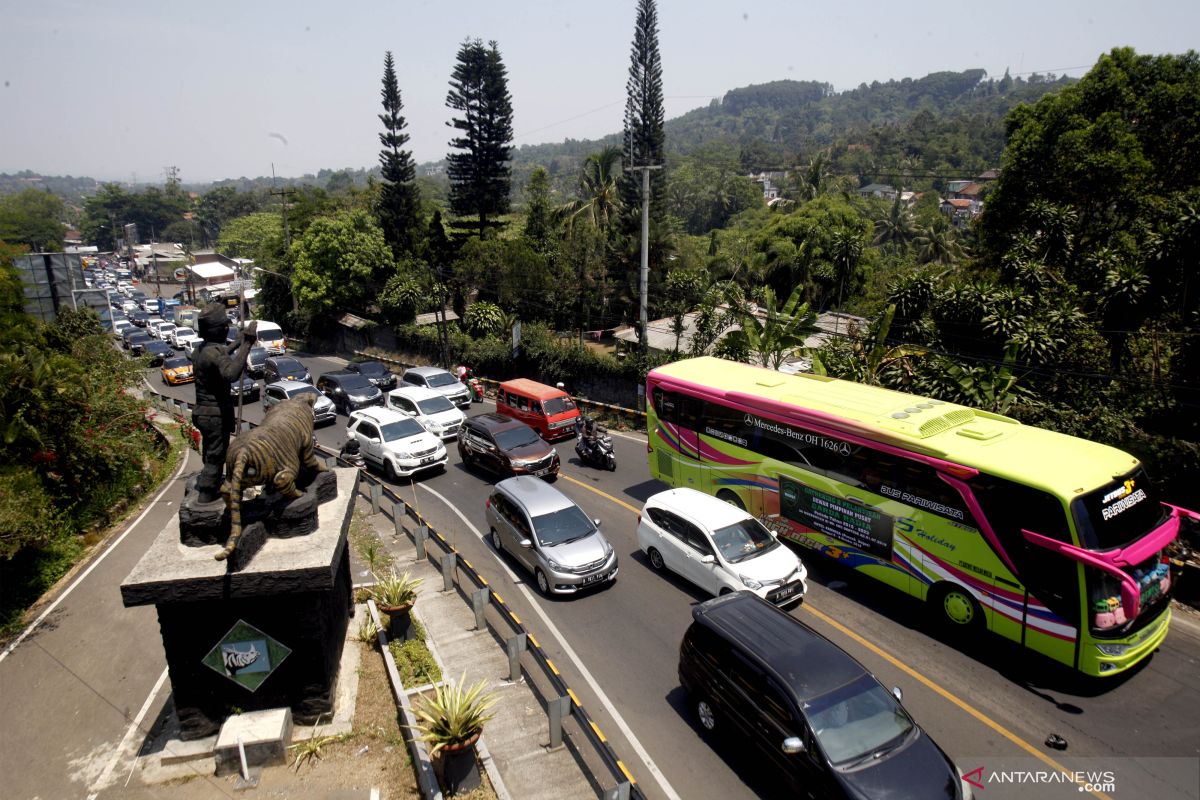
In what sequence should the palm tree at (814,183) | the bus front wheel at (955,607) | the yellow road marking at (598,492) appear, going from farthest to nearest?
the palm tree at (814,183) → the yellow road marking at (598,492) → the bus front wheel at (955,607)

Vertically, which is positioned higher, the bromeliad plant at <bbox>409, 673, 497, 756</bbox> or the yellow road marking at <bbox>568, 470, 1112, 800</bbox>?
the bromeliad plant at <bbox>409, 673, 497, 756</bbox>

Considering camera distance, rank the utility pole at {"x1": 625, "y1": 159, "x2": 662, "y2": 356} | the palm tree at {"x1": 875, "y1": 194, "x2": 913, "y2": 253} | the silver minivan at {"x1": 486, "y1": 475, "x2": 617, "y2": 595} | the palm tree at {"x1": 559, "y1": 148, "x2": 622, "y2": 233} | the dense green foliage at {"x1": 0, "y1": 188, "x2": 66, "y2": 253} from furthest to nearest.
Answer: the dense green foliage at {"x1": 0, "y1": 188, "x2": 66, "y2": 253} < the palm tree at {"x1": 875, "y1": 194, "x2": 913, "y2": 253} < the palm tree at {"x1": 559, "y1": 148, "x2": 622, "y2": 233} < the utility pole at {"x1": 625, "y1": 159, "x2": 662, "y2": 356} < the silver minivan at {"x1": 486, "y1": 475, "x2": 617, "y2": 595}

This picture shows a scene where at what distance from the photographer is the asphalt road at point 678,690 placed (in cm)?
848

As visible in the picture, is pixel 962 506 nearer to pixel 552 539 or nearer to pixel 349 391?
pixel 552 539

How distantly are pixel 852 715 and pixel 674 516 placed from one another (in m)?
5.71

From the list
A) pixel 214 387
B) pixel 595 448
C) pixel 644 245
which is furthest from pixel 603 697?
pixel 644 245

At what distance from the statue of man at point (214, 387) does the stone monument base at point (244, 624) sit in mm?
901

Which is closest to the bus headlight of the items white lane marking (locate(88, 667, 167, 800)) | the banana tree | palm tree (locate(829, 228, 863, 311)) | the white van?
white lane marking (locate(88, 667, 167, 800))

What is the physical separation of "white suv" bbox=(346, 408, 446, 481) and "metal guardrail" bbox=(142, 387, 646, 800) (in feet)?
4.62

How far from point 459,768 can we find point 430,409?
16434 mm

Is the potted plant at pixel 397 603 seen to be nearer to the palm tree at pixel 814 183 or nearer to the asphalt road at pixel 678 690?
the asphalt road at pixel 678 690

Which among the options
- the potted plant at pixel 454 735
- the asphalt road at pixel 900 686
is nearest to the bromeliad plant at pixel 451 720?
the potted plant at pixel 454 735

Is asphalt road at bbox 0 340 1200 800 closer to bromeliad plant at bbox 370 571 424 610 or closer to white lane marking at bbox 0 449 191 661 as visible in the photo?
white lane marking at bbox 0 449 191 661

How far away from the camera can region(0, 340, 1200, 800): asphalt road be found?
8477 mm
